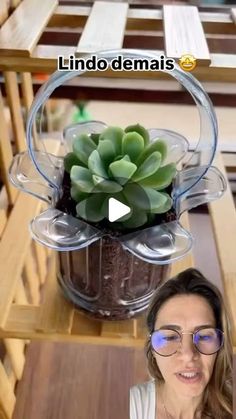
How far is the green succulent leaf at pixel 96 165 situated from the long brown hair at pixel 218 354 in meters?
0.12

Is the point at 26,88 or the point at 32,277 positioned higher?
the point at 26,88

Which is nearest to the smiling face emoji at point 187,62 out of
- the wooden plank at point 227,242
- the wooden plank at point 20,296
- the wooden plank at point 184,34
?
the wooden plank at point 184,34

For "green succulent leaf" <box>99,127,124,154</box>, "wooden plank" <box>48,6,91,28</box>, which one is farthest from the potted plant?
"wooden plank" <box>48,6,91,28</box>

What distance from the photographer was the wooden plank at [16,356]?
597mm

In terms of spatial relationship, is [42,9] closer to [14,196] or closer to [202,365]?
[14,196]

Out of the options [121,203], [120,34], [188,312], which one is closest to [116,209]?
[121,203]

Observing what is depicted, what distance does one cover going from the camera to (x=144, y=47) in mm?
590

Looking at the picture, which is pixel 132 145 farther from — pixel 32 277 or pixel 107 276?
pixel 32 277

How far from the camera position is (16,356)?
620 mm

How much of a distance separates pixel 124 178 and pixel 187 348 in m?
0.15

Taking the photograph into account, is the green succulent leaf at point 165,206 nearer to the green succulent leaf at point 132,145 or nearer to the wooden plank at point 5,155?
the green succulent leaf at point 132,145

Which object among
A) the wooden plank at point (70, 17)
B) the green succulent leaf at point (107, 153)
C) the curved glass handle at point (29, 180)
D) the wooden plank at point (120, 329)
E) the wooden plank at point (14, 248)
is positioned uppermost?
the wooden plank at point (70, 17)

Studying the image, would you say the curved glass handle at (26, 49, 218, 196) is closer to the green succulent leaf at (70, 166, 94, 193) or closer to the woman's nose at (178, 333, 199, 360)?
the green succulent leaf at (70, 166, 94, 193)

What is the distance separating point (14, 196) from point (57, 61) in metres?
0.26
